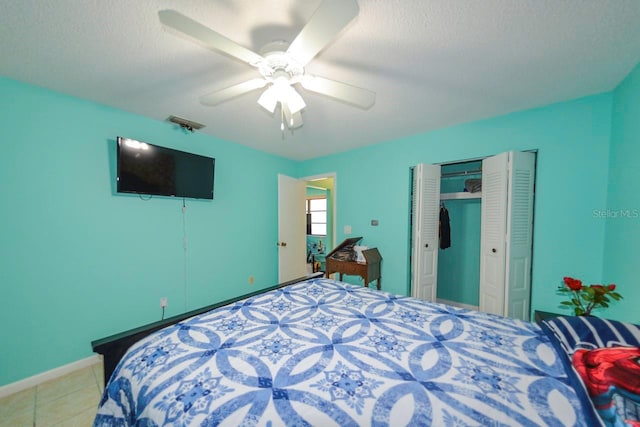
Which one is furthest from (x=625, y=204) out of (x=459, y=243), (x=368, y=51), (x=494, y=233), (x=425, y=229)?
(x=368, y=51)

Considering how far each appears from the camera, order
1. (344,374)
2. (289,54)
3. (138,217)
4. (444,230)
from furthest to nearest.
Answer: (444,230) < (138,217) < (289,54) < (344,374)

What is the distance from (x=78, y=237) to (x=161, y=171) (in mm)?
859

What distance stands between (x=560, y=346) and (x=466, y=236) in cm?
231

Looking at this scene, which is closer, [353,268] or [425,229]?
[425,229]

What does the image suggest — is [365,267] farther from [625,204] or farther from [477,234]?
[625,204]

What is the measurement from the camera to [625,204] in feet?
5.21

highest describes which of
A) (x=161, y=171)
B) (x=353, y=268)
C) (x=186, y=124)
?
(x=186, y=124)

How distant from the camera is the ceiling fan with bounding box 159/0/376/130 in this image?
2.80 feet

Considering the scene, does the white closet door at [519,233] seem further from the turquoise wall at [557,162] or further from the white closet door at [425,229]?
the white closet door at [425,229]

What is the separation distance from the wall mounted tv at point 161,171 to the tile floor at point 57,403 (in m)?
1.56

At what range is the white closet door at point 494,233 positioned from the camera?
84.6 inches

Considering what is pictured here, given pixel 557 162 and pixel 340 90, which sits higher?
pixel 340 90

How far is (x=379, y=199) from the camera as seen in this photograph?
3139 mm

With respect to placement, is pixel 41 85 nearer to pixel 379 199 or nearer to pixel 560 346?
pixel 379 199
